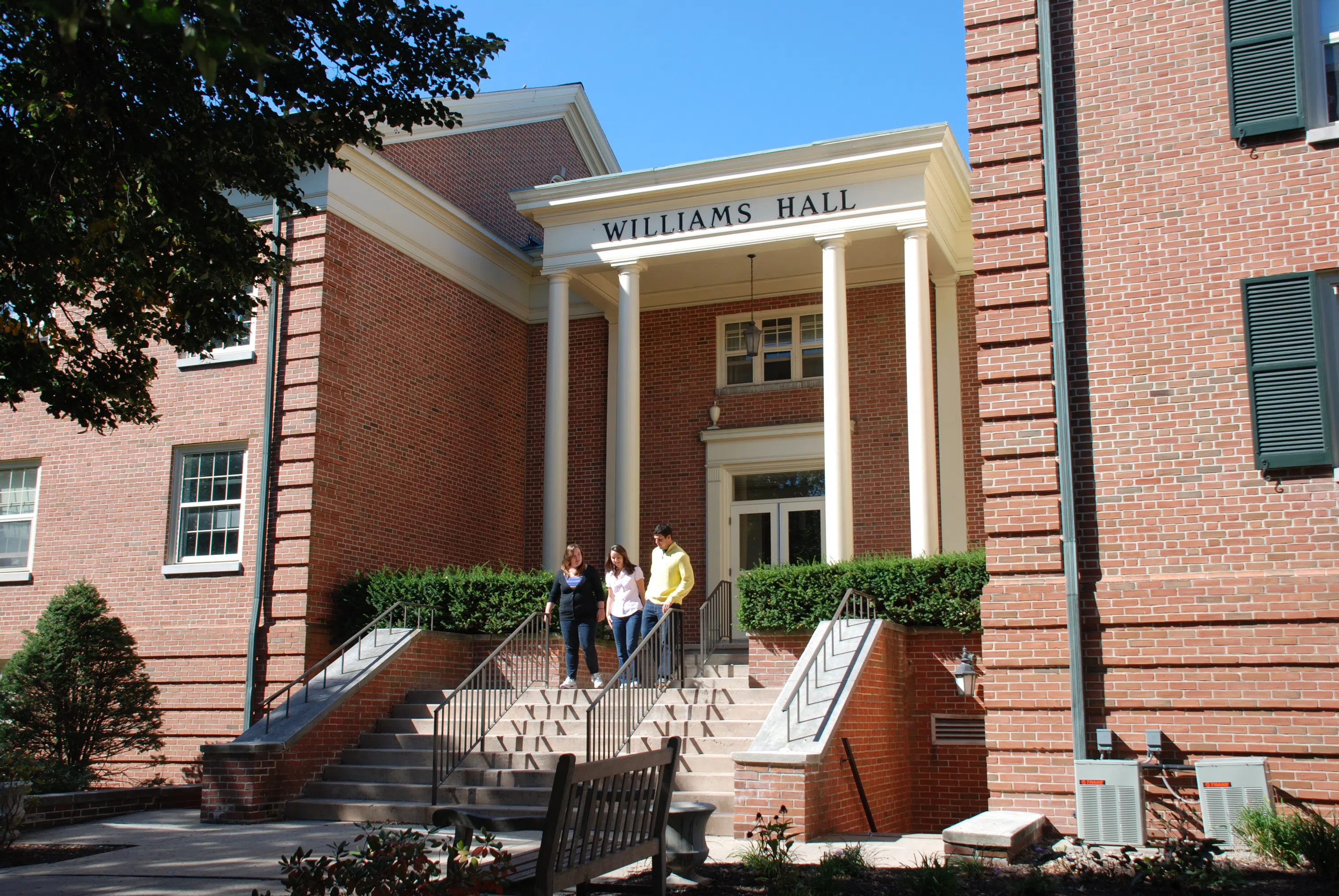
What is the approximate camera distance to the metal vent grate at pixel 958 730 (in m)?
13.4

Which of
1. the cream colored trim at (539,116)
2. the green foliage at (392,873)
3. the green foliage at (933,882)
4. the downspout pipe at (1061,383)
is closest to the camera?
the green foliage at (392,873)

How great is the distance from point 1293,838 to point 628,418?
11.4 metres

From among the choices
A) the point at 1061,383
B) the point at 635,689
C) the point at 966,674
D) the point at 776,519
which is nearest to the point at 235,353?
the point at 635,689

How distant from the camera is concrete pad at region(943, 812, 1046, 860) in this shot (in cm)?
857

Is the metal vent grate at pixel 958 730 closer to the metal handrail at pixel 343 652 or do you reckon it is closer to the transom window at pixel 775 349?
the metal handrail at pixel 343 652

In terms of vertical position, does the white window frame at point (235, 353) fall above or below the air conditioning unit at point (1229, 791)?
above

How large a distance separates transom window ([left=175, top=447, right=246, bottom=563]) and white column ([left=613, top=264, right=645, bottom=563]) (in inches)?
206

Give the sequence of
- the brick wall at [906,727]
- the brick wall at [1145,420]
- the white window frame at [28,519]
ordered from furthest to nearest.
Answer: the white window frame at [28,519] → the brick wall at [906,727] → the brick wall at [1145,420]

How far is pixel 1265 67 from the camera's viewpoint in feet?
34.7

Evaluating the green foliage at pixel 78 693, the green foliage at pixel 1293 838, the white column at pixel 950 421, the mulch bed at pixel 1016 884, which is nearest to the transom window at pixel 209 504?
the green foliage at pixel 78 693

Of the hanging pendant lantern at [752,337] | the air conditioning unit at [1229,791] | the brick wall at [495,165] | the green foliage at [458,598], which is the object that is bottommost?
the air conditioning unit at [1229,791]

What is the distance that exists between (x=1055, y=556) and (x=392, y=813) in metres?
6.73

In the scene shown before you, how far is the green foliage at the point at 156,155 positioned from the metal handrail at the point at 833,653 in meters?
5.91

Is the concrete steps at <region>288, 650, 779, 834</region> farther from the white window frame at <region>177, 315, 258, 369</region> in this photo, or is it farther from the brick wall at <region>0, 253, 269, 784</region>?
the white window frame at <region>177, 315, 258, 369</region>
